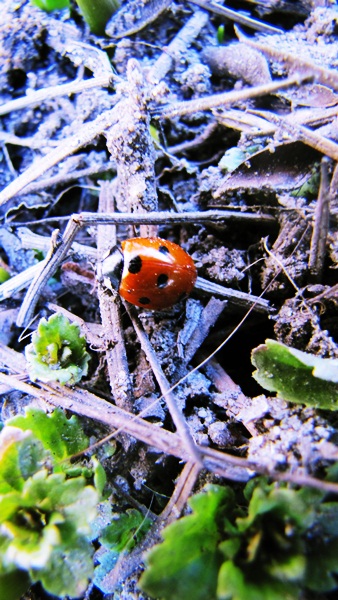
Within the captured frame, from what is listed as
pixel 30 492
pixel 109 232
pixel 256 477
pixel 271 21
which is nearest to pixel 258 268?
pixel 109 232

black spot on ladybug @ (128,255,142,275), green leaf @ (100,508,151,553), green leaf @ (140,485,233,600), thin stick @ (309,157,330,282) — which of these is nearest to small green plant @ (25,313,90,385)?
black spot on ladybug @ (128,255,142,275)

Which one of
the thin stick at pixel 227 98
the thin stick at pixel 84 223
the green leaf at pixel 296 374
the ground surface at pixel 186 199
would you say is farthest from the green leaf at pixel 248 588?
the thin stick at pixel 227 98

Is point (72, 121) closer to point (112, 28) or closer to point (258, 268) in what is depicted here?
point (112, 28)

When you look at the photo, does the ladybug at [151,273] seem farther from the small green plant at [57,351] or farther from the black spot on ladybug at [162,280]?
the small green plant at [57,351]

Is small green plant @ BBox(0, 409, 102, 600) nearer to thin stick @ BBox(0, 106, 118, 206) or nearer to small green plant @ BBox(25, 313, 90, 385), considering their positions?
small green plant @ BBox(25, 313, 90, 385)

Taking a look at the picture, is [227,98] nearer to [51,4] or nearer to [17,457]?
[51,4]
